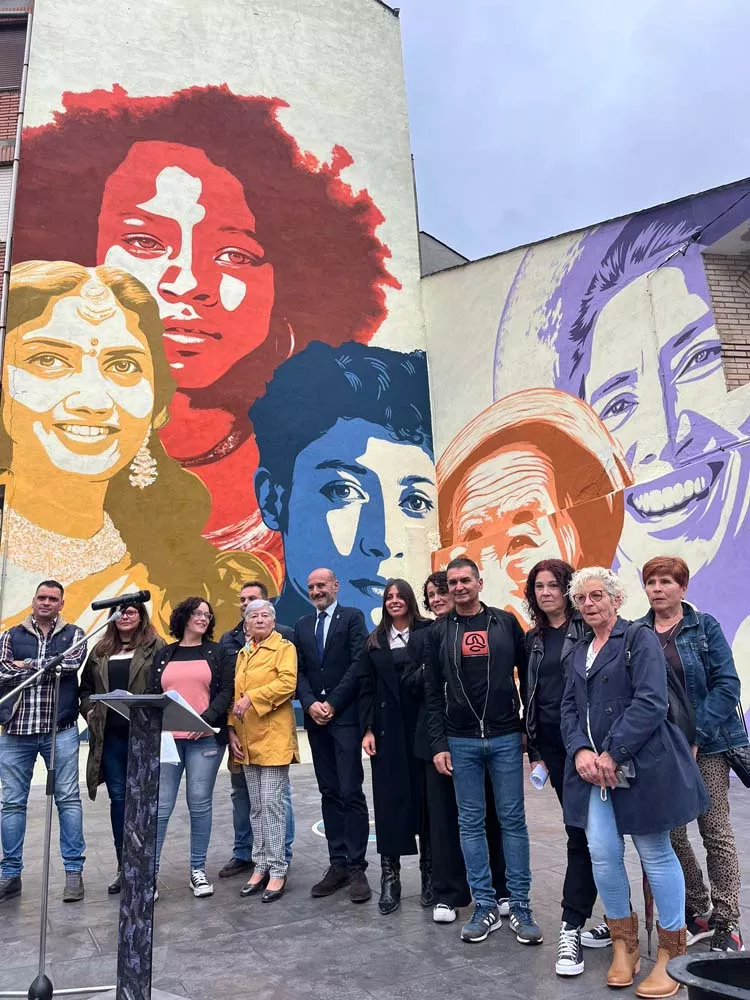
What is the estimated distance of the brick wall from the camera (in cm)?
804

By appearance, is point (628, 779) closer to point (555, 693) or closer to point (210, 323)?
point (555, 693)

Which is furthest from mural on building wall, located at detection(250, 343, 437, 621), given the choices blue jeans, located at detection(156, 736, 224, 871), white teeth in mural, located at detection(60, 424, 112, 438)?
blue jeans, located at detection(156, 736, 224, 871)

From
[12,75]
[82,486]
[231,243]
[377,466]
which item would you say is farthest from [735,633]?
[12,75]

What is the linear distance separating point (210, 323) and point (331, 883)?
9165 millimetres

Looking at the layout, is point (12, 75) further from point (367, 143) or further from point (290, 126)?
point (367, 143)

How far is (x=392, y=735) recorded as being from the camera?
4.52 m

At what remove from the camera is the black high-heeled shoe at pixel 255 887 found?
459 cm

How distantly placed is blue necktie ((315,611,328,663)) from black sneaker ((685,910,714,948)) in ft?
7.70

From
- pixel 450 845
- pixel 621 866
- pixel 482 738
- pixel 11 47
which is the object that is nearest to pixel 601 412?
pixel 482 738

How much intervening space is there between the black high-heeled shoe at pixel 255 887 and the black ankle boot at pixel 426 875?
93 centimetres

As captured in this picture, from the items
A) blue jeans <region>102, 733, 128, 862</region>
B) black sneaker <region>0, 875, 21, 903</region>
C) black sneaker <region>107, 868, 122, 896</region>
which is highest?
blue jeans <region>102, 733, 128, 862</region>

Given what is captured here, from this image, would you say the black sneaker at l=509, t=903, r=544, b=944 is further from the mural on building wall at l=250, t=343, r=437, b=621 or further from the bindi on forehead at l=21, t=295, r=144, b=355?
the bindi on forehead at l=21, t=295, r=144, b=355

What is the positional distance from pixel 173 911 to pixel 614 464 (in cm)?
687

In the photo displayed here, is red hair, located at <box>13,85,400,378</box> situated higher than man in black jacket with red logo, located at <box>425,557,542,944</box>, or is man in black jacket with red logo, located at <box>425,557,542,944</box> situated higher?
red hair, located at <box>13,85,400,378</box>
